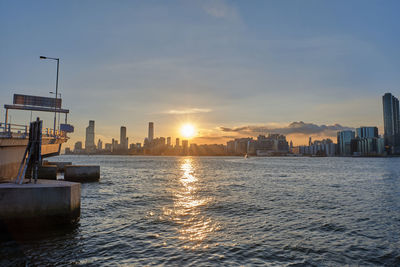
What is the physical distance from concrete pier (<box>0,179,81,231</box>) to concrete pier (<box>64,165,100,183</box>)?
2907cm

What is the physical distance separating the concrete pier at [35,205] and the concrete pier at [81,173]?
2907 centimetres

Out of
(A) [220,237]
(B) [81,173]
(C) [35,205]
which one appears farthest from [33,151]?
(B) [81,173]

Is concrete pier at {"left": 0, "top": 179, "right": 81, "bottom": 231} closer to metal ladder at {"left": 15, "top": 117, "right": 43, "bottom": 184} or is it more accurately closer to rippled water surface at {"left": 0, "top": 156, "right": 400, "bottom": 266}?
rippled water surface at {"left": 0, "top": 156, "right": 400, "bottom": 266}

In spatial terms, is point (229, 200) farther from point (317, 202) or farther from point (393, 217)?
point (393, 217)

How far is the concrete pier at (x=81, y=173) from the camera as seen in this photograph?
1661 inches

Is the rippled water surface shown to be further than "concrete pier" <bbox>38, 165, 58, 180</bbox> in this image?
No

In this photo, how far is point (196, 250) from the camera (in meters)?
12.7

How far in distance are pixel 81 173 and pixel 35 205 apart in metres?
30.8

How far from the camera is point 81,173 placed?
1729 inches

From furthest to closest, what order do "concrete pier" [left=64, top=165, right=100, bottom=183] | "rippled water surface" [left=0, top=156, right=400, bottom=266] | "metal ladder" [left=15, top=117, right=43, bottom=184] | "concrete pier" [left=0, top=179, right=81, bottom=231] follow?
"concrete pier" [left=64, top=165, right=100, bottom=183]
"metal ladder" [left=15, top=117, right=43, bottom=184]
"concrete pier" [left=0, top=179, right=81, bottom=231]
"rippled water surface" [left=0, top=156, right=400, bottom=266]

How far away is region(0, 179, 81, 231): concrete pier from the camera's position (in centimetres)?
1474

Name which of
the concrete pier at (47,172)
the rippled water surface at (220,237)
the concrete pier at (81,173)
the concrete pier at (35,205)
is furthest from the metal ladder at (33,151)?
the concrete pier at (47,172)

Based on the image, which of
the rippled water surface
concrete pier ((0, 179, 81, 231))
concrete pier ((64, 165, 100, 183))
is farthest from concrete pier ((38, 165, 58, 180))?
concrete pier ((0, 179, 81, 231))

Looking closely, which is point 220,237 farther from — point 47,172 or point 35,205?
point 47,172
